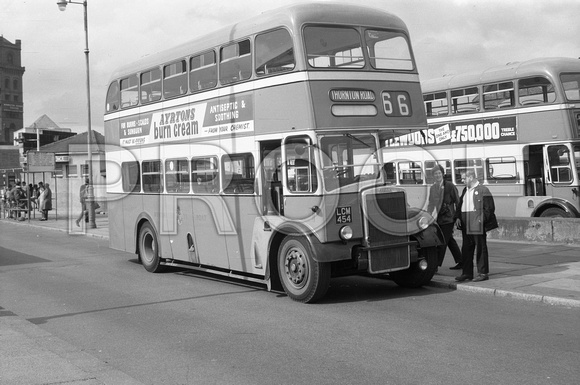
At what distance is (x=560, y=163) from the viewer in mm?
17000

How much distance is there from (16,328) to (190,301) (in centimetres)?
271

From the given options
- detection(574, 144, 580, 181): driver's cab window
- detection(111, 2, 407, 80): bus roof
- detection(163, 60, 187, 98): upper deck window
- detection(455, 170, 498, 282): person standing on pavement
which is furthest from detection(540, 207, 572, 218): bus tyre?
detection(163, 60, 187, 98): upper deck window

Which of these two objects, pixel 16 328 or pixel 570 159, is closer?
pixel 16 328

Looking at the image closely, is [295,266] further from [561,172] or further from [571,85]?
[571,85]

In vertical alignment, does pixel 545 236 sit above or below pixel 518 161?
below

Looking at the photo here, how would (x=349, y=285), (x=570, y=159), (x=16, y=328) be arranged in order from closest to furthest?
(x=16, y=328)
(x=349, y=285)
(x=570, y=159)

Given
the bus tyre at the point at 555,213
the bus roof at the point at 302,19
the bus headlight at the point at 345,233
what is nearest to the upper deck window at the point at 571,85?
the bus tyre at the point at 555,213

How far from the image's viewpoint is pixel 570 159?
16.8 metres

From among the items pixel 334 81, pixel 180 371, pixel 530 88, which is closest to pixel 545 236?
pixel 530 88

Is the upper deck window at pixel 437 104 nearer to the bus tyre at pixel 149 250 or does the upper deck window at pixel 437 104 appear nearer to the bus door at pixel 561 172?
the bus door at pixel 561 172

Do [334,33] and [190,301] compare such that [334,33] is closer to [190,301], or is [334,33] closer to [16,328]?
[190,301]

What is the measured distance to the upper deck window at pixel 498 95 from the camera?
59.6 feet

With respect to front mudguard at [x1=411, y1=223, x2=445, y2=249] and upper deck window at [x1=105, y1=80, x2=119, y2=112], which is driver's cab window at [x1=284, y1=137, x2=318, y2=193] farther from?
upper deck window at [x1=105, y1=80, x2=119, y2=112]

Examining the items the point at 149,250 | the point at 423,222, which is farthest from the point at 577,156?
the point at 149,250
